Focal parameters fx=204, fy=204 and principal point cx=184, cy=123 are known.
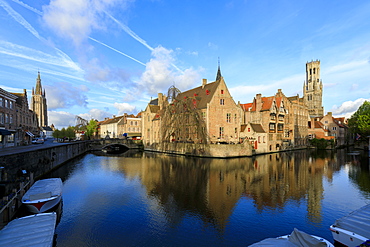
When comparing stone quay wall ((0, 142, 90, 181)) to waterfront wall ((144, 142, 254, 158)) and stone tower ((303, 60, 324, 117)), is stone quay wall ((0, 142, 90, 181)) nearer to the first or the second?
waterfront wall ((144, 142, 254, 158))

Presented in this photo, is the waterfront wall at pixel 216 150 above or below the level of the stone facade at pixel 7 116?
below

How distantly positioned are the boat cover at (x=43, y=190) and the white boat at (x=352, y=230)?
16.7m

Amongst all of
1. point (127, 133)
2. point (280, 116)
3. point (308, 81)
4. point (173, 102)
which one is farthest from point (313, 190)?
point (308, 81)

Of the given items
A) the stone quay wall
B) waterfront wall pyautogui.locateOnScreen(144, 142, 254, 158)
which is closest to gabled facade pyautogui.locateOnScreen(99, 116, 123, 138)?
waterfront wall pyautogui.locateOnScreen(144, 142, 254, 158)

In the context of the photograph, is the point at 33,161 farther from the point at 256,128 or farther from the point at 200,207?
the point at 256,128

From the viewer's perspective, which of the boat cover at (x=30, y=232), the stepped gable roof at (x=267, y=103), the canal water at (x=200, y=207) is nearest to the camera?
the boat cover at (x=30, y=232)

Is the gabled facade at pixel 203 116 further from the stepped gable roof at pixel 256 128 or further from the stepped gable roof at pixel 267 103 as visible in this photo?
the stepped gable roof at pixel 267 103

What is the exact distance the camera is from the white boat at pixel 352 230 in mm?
8676

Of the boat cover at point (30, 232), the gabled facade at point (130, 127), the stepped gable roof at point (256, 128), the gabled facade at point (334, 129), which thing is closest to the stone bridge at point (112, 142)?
the gabled facade at point (130, 127)

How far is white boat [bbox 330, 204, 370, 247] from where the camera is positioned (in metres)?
8.68

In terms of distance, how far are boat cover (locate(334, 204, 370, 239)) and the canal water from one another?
1616mm

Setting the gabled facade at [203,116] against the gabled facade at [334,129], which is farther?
the gabled facade at [334,129]

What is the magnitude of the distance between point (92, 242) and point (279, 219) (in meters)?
11.2

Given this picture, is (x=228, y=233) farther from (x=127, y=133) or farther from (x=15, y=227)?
(x=127, y=133)
